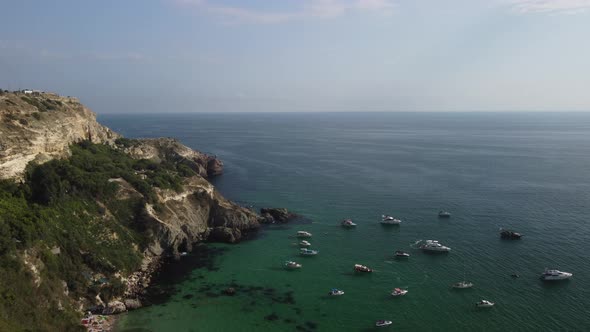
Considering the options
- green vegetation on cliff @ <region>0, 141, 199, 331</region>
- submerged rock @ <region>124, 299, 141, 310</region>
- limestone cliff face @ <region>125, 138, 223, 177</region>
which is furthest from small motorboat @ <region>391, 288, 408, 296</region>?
limestone cliff face @ <region>125, 138, 223, 177</region>

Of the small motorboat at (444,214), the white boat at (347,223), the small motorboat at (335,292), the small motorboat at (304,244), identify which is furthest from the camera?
the small motorboat at (444,214)

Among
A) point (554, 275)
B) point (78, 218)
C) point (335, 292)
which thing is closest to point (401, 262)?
point (335, 292)

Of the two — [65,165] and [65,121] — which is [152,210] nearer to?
[65,165]

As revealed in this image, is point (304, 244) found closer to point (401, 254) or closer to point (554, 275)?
point (401, 254)

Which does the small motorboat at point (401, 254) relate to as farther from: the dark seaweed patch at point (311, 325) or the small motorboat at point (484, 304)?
the dark seaweed patch at point (311, 325)

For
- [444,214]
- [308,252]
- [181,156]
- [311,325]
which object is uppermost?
[181,156]

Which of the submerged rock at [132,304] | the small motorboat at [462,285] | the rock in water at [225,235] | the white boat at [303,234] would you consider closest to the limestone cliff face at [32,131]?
the submerged rock at [132,304]
